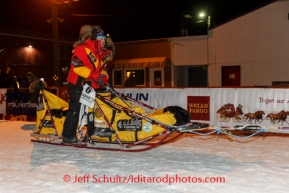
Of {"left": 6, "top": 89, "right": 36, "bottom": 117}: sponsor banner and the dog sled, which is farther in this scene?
{"left": 6, "top": 89, "right": 36, "bottom": 117}: sponsor banner

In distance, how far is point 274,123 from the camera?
7918 mm

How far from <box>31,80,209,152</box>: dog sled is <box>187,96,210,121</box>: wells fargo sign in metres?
2.86

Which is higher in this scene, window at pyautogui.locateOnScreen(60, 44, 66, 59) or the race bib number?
window at pyautogui.locateOnScreen(60, 44, 66, 59)

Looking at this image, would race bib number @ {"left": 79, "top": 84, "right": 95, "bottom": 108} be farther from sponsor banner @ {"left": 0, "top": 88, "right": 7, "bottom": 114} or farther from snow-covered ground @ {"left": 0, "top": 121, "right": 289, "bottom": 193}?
sponsor banner @ {"left": 0, "top": 88, "right": 7, "bottom": 114}

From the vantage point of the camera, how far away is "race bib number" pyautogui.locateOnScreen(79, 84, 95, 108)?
571 cm

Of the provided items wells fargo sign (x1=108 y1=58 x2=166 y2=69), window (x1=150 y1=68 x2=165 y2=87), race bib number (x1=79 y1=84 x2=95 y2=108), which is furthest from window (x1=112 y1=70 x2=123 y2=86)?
race bib number (x1=79 y1=84 x2=95 y2=108)

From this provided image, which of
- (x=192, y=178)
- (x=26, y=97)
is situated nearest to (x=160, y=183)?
(x=192, y=178)

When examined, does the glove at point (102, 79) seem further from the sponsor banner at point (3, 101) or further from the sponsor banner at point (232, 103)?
the sponsor banner at point (3, 101)

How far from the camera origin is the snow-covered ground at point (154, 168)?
392 cm

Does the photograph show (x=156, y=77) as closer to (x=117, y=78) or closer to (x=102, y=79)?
(x=117, y=78)

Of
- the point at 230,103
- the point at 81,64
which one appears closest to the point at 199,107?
the point at 230,103

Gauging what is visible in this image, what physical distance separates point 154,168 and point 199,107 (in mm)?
4385

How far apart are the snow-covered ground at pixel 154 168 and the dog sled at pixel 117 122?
208 mm

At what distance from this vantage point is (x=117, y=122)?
5867mm
